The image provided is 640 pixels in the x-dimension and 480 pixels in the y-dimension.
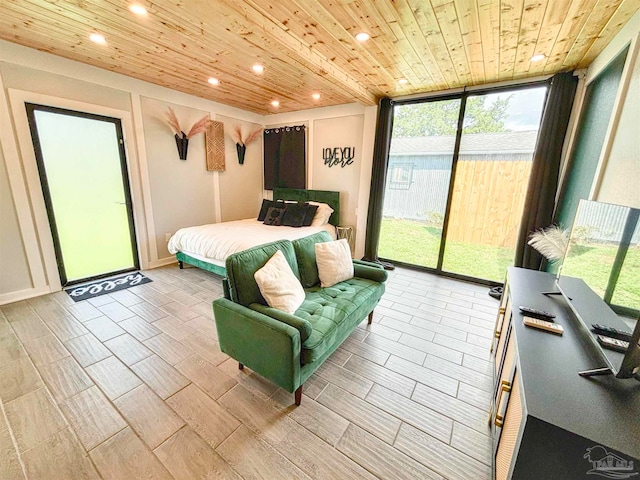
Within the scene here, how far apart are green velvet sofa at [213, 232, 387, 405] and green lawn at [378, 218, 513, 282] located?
214 centimetres

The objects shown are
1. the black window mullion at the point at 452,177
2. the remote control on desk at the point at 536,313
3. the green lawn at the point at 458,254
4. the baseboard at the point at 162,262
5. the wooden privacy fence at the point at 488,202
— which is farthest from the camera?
the baseboard at the point at 162,262

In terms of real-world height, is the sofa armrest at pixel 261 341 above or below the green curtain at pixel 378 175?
below

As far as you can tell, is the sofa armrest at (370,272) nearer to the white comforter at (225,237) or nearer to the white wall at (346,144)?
the white comforter at (225,237)

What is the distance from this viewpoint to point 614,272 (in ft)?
4.20

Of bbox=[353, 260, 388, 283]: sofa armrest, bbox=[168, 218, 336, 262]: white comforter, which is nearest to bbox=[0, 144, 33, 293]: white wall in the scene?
bbox=[168, 218, 336, 262]: white comforter

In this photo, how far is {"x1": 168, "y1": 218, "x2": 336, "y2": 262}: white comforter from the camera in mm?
Result: 3176

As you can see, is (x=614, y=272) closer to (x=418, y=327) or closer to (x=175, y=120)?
(x=418, y=327)

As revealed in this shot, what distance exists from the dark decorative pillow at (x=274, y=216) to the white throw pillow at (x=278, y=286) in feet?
7.62

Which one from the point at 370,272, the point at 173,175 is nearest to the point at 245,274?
the point at 370,272

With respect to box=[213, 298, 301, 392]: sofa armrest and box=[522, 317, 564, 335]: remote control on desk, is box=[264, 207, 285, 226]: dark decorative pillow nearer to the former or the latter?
box=[213, 298, 301, 392]: sofa armrest

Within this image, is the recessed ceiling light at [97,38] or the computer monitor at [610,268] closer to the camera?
the computer monitor at [610,268]

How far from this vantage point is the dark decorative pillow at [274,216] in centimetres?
422

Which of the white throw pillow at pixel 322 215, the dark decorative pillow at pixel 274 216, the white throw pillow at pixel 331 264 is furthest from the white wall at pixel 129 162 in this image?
the white throw pillow at pixel 331 264

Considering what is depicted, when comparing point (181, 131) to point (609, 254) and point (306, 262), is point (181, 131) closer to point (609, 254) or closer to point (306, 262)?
point (306, 262)
